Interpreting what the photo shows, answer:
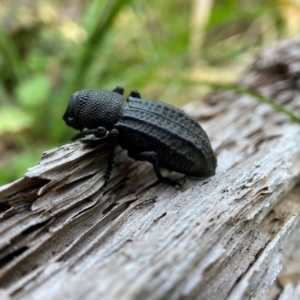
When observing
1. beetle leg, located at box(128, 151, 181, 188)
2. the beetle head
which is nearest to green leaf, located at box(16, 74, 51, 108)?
the beetle head

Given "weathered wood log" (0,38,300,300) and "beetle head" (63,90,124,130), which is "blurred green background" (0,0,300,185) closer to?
"beetle head" (63,90,124,130)

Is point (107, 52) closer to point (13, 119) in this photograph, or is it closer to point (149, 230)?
point (13, 119)

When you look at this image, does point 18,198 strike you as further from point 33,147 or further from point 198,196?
point 33,147

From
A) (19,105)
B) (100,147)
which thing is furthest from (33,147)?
(100,147)

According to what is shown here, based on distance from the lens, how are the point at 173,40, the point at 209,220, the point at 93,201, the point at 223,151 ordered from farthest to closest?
1. the point at 173,40
2. the point at 223,151
3. the point at 93,201
4. the point at 209,220

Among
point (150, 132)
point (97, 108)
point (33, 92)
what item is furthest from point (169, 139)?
point (33, 92)

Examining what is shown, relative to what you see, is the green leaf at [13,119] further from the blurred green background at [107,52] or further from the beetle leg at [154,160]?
the beetle leg at [154,160]

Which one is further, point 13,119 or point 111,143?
point 13,119
